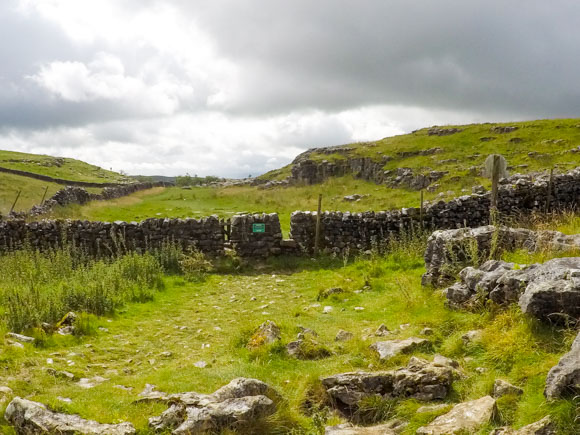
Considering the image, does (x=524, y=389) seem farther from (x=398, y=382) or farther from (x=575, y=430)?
(x=398, y=382)

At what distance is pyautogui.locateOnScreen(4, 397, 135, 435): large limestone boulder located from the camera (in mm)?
4773

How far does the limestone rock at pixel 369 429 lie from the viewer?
454 cm

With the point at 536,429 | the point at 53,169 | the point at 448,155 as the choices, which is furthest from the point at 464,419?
the point at 53,169

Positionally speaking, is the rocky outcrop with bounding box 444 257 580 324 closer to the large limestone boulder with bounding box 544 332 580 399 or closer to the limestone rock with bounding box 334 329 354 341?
the large limestone boulder with bounding box 544 332 580 399

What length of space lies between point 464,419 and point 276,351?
3585 mm

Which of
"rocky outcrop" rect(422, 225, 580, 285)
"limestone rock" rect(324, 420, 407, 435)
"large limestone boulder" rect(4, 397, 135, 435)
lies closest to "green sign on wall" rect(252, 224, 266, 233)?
"rocky outcrop" rect(422, 225, 580, 285)

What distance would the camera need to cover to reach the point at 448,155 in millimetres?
47344

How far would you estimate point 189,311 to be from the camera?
11484 millimetres

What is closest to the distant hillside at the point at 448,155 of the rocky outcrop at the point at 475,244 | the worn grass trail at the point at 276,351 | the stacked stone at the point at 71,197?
the stacked stone at the point at 71,197

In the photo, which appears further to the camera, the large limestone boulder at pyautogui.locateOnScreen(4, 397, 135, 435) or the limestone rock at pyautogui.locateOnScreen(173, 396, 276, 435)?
the large limestone boulder at pyautogui.locateOnScreen(4, 397, 135, 435)

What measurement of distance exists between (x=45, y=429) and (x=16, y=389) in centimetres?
187

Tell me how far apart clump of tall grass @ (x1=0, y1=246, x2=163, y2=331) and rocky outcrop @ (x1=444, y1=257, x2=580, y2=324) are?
8268mm

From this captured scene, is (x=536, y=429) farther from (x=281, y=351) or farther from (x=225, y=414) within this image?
(x=281, y=351)

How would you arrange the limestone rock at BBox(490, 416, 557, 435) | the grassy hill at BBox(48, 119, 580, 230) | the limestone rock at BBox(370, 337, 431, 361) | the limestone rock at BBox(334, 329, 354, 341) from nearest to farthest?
the limestone rock at BBox(490, 416, 557, 435) → the limestone rock at BBox(370, 337, 431, 361) → the limestone rock at BBox(334, 329, 354, 341) → the grassy hill at BBox(48, 119, 580, 230)
